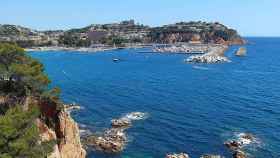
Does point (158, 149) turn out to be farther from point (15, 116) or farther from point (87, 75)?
point (87, 75)

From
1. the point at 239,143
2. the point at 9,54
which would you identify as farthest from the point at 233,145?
the point at 9,54

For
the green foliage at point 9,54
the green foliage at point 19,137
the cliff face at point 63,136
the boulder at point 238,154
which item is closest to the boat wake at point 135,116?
the boulder at point 238,154

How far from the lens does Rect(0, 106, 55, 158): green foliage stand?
28.5 metres

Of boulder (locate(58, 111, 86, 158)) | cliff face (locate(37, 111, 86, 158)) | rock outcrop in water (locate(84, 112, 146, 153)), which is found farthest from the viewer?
rock outcrop in water (locate(84, 112, 146, 153))

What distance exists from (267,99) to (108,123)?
37.5 meters

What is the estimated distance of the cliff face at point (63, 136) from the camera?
3733cm

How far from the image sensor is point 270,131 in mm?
61250

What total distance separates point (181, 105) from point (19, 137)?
5176cm

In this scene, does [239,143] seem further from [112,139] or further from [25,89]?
[25,89]

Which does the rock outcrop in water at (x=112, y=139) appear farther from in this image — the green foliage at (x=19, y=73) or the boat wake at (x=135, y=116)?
the green foliage at (x=19, y=73)

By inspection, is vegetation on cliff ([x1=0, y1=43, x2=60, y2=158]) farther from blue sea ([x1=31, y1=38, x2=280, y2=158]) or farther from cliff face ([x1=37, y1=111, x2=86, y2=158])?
blue sea ([x1=31, y1=38, x2=280, y2=158])

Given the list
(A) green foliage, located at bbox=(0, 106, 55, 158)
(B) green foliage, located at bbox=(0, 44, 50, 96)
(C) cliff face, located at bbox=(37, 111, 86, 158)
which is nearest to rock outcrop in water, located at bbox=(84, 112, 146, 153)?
(C) cliff face, located at bbox=(37, 111, 86, 158)

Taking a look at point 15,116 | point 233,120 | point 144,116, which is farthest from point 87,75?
point 15,116

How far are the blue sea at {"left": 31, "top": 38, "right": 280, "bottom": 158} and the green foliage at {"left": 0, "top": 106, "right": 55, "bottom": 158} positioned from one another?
20783 millimetres
